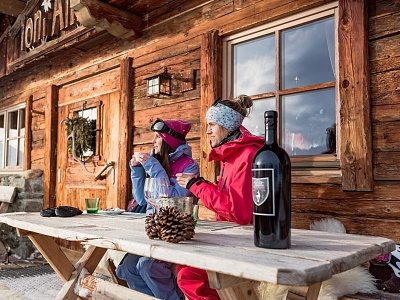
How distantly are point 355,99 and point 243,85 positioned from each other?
107 cm

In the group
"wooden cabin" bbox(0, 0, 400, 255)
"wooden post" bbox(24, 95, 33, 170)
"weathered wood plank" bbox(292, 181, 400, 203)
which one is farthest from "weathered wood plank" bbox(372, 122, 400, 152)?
"wooden post" bbox(24, 95, 33, 170)

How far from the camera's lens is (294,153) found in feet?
9.71

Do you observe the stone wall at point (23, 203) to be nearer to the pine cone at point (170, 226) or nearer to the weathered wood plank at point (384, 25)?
the pine cone at point (170, 226)

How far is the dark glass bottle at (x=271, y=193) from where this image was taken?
124 centimetres

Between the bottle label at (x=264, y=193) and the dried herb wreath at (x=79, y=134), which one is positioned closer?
the bottle label at (x=264, y=193)

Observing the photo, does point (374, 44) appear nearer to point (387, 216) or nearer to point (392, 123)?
point (392, 123)

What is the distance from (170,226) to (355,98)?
1.63 m

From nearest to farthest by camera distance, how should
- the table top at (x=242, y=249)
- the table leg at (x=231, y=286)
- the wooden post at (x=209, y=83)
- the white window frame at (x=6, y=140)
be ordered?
the table top at (x=242, y=249)
the table leg at (x=231, y=286)
the wooden post at (x=209, y=83)
the white window frame at (x=6, y=140)

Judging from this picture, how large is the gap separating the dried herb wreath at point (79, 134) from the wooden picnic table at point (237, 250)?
115 inches

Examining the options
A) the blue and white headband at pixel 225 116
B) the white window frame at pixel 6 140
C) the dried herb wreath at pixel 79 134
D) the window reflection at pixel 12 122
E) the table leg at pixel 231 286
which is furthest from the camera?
the window reflection at pixel 12 122

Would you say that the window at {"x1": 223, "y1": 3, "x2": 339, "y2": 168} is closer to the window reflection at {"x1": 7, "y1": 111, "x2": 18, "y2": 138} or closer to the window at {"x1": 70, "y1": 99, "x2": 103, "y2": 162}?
the window at {"x1": 70, "y1": 99, "x2": 103, "y2": 162}

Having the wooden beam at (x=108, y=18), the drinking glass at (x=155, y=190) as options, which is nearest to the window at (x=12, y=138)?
the wooden beam at (x=108, y=18)

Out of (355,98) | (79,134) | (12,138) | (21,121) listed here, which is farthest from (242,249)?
(12,138)

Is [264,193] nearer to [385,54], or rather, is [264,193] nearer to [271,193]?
[271,193]
